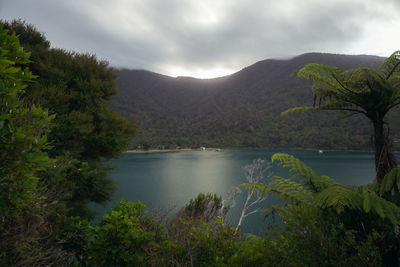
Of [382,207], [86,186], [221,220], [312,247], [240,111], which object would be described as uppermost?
[240,111]

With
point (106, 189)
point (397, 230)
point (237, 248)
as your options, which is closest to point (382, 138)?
point (397, 230)

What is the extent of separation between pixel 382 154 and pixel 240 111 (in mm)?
117188

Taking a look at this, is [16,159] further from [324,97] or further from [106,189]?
[106,189]

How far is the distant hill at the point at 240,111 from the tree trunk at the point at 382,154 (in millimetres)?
1939

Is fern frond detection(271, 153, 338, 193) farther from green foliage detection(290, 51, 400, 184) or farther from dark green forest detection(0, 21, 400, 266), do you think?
green foliage detection(290, 51, 400, 184)

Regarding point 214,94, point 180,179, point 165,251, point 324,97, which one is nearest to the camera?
point 165,251

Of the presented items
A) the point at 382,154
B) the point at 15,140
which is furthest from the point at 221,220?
the point at 15,140

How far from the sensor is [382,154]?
2.66 m

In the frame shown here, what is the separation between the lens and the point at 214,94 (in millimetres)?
160750

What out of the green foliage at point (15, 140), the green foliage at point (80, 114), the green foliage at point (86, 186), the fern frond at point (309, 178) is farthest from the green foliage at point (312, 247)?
the green foliage at point (86, 186)

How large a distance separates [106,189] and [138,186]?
14.0 metres

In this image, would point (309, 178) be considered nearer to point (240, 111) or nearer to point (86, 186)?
point (86, 186)

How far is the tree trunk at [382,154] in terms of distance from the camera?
2.63 meters

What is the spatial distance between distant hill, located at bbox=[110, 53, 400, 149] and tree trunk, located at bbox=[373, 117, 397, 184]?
1.94m
